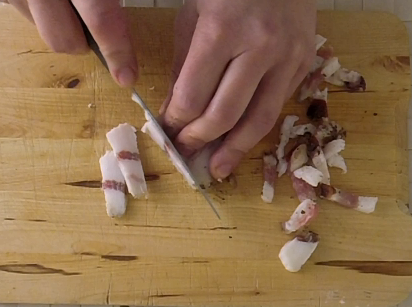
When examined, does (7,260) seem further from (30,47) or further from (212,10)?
(212,10)

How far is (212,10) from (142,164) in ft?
1.16

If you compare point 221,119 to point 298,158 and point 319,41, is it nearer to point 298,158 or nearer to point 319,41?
point 298,158

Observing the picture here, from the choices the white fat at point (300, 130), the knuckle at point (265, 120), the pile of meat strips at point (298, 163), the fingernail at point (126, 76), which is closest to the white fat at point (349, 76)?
the pile of meat strips at point (298, 163)

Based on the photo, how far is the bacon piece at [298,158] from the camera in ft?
3.61

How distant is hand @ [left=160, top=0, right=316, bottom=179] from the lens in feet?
2.96

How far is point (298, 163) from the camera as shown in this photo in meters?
1.10

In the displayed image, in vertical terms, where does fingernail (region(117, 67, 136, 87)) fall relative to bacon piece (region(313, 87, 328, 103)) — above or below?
above

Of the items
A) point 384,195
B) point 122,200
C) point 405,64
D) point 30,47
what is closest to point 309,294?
point 384,195

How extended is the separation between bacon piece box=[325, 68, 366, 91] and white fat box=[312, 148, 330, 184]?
0.48 ft

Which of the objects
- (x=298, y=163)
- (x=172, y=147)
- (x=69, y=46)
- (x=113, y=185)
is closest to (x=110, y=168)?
(x=113, y=185)

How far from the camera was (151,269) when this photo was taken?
3.52 ft

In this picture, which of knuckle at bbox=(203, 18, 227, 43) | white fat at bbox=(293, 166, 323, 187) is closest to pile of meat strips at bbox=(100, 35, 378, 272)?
white fat at bbox=(293, 166, 323, 187)

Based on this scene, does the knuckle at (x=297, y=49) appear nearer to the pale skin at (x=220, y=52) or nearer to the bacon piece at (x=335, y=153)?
the pale skin at (x=220, y=52)

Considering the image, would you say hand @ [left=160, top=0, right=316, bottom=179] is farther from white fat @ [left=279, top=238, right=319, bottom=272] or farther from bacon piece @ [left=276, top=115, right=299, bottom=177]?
white fat @ [left=279, top=238, right=319, bottom=272]
